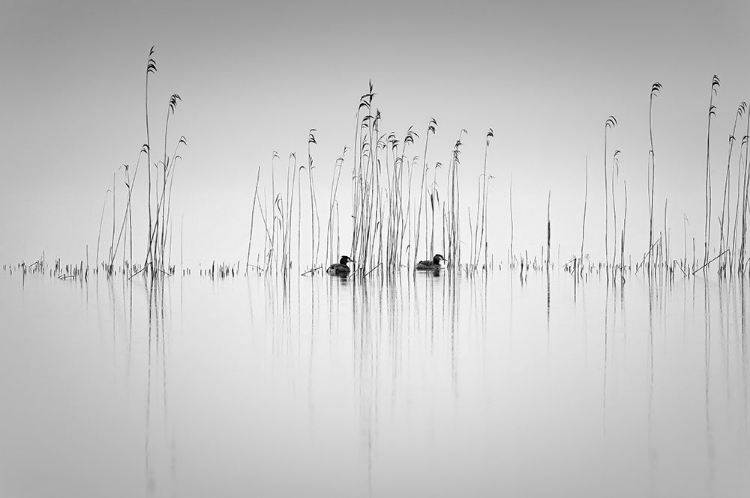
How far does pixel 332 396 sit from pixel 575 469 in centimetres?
56

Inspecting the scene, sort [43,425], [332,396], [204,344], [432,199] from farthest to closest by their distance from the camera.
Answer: [432,199] < [204,344] < [332,396] < [43,425]

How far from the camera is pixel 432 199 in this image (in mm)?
7613

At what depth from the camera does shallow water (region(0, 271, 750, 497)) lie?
1062 mm

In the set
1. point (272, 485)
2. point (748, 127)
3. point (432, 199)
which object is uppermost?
point (748, 127)

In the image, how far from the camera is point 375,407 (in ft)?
4.65

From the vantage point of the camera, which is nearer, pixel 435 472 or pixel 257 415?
pixel 435 472

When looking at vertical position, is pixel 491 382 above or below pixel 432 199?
below

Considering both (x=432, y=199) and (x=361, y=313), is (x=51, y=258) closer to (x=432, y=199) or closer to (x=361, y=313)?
(x=432, y=199)

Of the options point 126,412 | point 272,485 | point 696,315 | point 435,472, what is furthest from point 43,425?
point 696,315

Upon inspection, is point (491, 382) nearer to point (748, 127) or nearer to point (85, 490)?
point (85, 490)

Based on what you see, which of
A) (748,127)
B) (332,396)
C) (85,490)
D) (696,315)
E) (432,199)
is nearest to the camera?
(85,490)

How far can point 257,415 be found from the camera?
137 cm

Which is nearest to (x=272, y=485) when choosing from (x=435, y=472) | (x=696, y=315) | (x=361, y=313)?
(x=435, y=472)

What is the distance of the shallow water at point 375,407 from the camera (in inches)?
41.8
